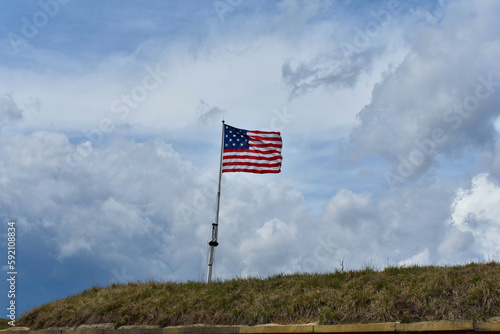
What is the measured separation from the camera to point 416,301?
35.9 ft

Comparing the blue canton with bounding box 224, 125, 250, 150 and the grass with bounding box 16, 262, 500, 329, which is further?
the blue canton with bounding box 224, 125, 250, 150

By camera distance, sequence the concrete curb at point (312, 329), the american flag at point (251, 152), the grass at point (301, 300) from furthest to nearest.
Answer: the american flag at point (251, 152) < the grass at point (301, 300) < the concrete curb at point (312, 329)

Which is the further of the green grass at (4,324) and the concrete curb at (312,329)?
the green grass at (4,324)

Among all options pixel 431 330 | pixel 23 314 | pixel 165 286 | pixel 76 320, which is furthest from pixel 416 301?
pixel 23 314

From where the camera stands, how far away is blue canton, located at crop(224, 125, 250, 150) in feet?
63.2

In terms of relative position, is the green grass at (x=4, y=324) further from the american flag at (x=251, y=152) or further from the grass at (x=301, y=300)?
the american flag at (x=251, y=152)

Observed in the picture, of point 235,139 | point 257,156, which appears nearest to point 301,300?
point 257,156

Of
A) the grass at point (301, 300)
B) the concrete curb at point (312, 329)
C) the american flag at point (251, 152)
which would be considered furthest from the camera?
the american flag at point (251, 152)

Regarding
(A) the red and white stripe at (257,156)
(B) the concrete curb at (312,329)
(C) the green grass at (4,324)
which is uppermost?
(A) the red and white stripe at (257,156)

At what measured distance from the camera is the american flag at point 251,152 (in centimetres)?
1908

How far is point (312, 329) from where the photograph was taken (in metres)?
11.1

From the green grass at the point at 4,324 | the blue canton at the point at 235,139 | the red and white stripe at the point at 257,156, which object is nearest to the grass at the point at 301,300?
the green grass at the point at 4,324

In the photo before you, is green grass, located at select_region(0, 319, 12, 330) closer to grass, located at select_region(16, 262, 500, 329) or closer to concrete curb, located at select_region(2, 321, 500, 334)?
grass, located at select_region(16, 262, 500, 329)

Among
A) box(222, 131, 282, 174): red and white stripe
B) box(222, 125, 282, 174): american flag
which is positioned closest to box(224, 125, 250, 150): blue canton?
box(222, 125, 282, 174): american flag
